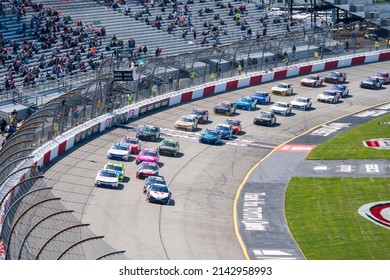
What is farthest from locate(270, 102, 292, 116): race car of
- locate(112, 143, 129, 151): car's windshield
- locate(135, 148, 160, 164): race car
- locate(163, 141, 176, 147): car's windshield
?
locate(112, 143, 129, 151): car's windshield

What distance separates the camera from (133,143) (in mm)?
67625

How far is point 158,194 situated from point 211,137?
14.9 metres

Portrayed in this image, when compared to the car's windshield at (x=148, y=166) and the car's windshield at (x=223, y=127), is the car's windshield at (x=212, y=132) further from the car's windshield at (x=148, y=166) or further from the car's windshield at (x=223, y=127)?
the car's windshield at (x=148, y=166)

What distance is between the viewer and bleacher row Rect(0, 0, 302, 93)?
9012cm

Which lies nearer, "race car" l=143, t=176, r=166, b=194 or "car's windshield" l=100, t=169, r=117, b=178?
"race car" l=143, t=176, r=166, b=194

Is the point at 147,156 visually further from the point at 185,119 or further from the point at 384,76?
the point at 384,76

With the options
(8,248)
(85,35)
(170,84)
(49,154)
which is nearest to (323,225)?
(49,154)

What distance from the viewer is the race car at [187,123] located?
74625 mm

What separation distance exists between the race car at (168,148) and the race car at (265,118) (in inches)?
436

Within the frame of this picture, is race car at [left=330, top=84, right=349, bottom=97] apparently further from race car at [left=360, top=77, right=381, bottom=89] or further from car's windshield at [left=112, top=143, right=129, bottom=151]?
car's windshield at [left=112, top=143, right=129, bottom=151]

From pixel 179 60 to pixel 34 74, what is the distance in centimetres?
1184

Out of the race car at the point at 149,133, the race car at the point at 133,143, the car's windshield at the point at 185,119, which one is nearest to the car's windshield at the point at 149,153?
the race car at the point at 133,143

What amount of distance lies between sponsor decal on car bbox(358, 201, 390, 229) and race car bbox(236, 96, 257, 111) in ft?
80.8

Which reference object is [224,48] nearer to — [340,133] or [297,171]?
[340,133]
